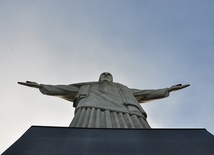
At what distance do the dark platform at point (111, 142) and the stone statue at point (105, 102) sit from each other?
1.15 metres

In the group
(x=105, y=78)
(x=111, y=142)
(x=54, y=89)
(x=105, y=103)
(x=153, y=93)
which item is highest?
(x=105, y=78)

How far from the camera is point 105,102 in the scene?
5680mm

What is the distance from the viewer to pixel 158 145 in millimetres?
2930

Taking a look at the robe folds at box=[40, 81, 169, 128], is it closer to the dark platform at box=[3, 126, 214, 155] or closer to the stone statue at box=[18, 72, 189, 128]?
the stone statue at box=[18, 72, 189, 128]

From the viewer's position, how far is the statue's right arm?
665 centimetres

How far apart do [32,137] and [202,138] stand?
2.25 meters

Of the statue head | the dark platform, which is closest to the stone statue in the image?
the statue head

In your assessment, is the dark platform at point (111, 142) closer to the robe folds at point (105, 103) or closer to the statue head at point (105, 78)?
the robe folds at point (105, 103)

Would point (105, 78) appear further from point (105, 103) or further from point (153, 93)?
point (105, 103)

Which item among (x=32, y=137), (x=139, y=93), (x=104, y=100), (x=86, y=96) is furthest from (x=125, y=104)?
(x=32, y=137)

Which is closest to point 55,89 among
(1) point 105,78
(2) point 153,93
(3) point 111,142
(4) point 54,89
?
(4) point 54,89

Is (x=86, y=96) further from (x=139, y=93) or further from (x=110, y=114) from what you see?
(x=139, y=93)

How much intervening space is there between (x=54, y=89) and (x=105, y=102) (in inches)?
75.2

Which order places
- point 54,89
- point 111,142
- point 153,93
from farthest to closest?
point 153,93, point 54,89, point 111,142
